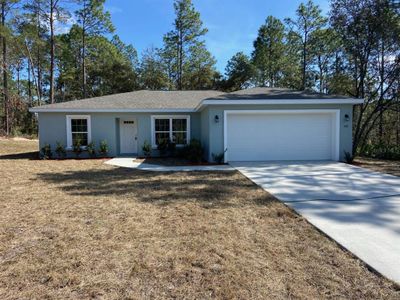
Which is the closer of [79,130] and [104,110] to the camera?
[104,110]

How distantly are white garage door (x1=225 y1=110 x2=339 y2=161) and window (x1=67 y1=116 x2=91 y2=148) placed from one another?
23.4ft

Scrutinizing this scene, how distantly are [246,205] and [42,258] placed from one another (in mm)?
3261

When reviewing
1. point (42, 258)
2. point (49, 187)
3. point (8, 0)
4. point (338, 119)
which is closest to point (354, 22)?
point (338, 119)

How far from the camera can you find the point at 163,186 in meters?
6.64

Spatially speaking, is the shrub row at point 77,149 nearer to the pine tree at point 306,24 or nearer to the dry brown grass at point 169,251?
the dry brown grass at point 169,251

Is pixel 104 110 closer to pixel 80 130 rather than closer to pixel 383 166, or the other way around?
pixel 80 130

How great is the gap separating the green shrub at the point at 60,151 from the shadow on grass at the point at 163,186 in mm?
4668

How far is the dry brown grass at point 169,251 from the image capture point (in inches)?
94.3

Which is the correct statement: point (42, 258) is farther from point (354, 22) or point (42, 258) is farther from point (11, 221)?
point (354, 22)

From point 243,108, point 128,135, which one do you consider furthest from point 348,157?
point 128,135

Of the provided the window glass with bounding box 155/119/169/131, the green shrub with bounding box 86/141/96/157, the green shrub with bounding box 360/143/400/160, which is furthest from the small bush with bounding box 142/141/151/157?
the green shrub with bounding box 360/143/400/160

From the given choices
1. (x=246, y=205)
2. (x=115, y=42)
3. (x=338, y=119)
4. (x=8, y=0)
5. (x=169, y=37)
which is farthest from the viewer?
(x=115, y=42)

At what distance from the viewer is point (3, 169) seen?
9.20 m

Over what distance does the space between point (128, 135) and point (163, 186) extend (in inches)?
322
